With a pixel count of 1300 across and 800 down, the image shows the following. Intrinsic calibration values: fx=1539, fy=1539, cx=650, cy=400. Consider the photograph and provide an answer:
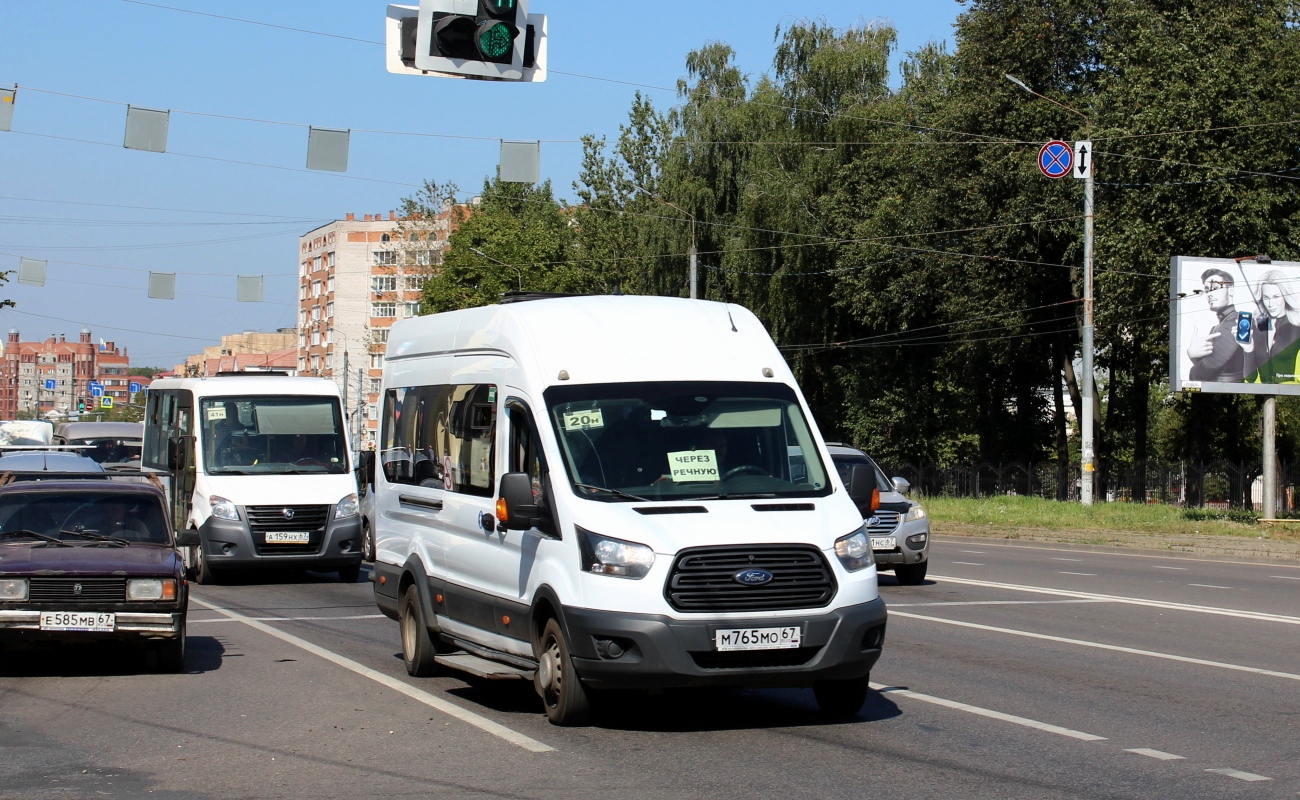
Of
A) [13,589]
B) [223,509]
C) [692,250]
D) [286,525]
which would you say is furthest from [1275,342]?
[13,589]

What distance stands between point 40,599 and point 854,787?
250 inches

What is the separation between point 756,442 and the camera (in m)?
9.17

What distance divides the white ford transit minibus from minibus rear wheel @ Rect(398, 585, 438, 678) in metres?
0.02

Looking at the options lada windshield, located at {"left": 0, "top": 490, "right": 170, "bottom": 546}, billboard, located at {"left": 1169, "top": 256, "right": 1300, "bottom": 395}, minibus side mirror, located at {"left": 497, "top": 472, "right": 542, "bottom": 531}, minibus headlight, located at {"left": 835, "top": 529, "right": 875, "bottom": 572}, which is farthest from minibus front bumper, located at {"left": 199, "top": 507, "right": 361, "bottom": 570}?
billboard, located at {"left": 1169, "top": 256, "right": 1300, "bottom": 395}

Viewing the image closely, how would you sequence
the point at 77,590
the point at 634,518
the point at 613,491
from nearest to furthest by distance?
the point at 634,518
the point at 613,491
the point at 77,590

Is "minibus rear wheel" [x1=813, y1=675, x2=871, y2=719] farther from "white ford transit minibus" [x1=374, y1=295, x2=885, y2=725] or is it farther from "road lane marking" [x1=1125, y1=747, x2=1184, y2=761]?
"road lane marking" [x1=1125, y1=747, x2=1184, y2=761]

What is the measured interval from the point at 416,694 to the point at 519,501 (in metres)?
2.24

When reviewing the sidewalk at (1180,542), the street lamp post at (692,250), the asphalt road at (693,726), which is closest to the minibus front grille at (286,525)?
the asphalt road at (693,726)

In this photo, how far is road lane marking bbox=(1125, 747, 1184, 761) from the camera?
770 cm

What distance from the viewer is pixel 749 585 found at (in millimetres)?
8250

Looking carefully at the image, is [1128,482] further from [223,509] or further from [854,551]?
[854,551]

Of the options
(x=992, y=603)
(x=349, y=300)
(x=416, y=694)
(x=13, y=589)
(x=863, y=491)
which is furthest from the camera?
(x=349, y=300)

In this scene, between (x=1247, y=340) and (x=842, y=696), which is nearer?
(x=842, y=696)

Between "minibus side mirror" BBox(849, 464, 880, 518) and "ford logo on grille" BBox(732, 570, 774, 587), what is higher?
"minibus side mirror" BBox(849, 464, 880, 518)
